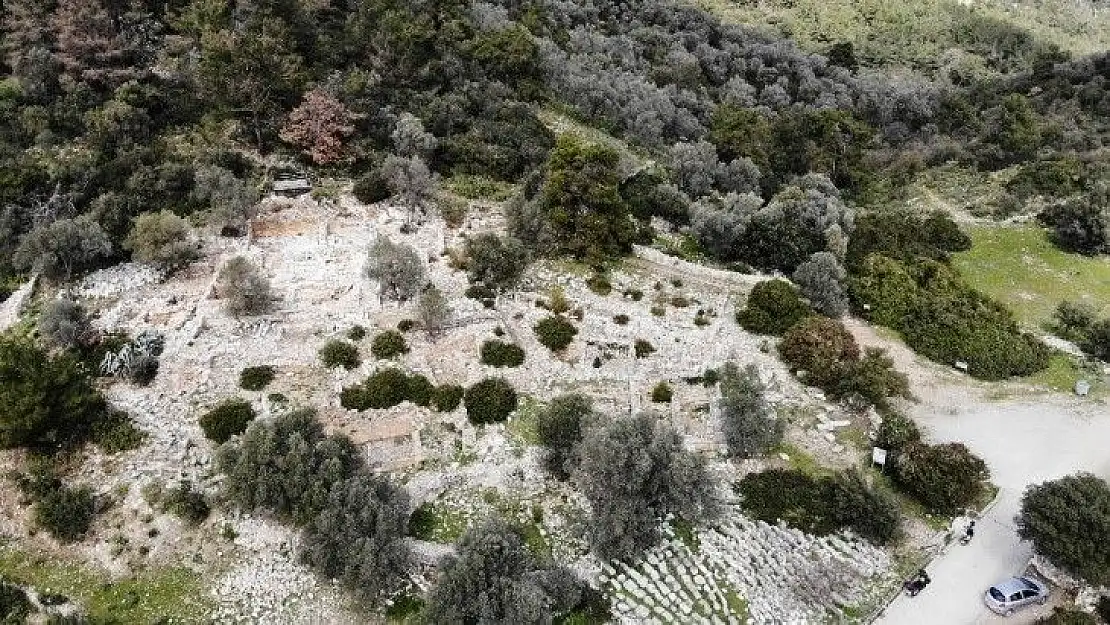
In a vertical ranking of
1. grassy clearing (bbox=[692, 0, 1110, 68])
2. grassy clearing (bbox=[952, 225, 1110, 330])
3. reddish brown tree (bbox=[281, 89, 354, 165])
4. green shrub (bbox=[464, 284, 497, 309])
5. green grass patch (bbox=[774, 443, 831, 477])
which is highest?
reddish brown tree (bbox=[281, 89, 354, 165])

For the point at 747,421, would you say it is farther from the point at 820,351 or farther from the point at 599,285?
the point at 599,285

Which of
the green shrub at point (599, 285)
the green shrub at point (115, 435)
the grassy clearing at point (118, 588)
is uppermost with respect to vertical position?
the green shrub at point (115, 435)

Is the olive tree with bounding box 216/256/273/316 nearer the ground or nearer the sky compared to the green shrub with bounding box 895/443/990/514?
nearer the sky

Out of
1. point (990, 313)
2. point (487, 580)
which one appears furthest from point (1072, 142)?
point (487, 580)

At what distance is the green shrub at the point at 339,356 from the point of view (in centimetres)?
3291

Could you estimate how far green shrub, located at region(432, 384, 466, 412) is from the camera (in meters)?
31.5

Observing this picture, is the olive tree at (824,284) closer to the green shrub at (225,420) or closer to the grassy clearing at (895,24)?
the green shrub at (225,420)

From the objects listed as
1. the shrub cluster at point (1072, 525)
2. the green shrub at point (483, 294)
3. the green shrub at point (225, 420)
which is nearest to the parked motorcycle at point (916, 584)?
the shrub cluster at point (1072, 525)

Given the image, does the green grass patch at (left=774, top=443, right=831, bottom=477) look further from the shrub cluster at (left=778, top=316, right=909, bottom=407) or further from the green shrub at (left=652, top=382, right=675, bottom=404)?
the green shrub at (left=652, top=382, right=675, bottom=404)

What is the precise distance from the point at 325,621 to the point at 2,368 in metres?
14.4

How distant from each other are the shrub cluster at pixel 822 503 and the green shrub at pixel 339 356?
15888 millimetres

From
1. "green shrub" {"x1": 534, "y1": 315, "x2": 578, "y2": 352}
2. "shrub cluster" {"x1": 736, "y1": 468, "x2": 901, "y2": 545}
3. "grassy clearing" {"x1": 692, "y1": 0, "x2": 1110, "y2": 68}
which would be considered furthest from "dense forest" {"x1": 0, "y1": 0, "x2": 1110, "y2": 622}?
"grassy clearing" {"x1": 692, "y1": 0, "x2": 1110, "y2": 68}

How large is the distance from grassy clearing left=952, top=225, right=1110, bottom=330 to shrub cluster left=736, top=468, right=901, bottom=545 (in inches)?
805

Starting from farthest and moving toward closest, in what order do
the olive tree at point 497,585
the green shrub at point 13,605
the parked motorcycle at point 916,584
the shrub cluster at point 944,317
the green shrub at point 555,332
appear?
the shrub cluster at point 944,317 → the green shrub at point 555,332 → the parked motorcycle at point 916,584 → the green shrub at point 13,605 → the olive tree at point 497,585
